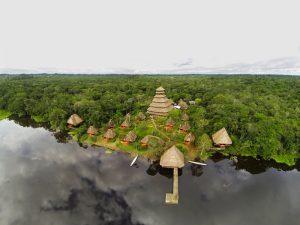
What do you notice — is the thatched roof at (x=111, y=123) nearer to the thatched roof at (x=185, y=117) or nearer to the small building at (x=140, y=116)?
the small building at (x=140, y=116)

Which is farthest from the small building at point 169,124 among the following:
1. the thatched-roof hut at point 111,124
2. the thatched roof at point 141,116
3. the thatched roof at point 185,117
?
the thatched-roof hut at point 111,124

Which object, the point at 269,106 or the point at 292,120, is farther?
the point at 269,106

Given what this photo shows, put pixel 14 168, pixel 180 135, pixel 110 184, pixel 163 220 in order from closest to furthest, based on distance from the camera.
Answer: pixel 163 220
pixel 110 184
pixel 14 168
pixel 180 135

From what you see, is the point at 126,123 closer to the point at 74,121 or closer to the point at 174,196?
the point at 74,121

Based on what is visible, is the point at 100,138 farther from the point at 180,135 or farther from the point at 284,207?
the point at 284,207

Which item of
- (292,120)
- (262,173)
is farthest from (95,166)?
(292,120)

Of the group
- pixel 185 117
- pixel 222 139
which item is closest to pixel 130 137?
pixel 185 117

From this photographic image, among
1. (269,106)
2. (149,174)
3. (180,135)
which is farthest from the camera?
(269,106)
